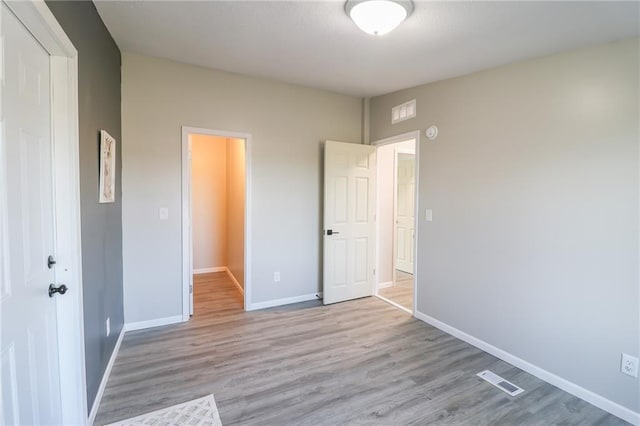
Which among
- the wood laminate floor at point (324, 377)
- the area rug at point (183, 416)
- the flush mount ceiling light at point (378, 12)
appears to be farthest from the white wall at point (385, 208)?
the area rug at point (183, 416)

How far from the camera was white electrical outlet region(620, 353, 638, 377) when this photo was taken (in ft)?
6.73

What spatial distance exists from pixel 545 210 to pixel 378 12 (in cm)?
192

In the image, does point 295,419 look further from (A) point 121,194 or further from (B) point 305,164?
(B) point 305,164

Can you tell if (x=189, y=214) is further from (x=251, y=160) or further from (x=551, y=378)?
(x=551, y=378)

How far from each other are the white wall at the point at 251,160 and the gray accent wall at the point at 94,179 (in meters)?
0.34

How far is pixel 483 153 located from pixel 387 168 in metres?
1.77

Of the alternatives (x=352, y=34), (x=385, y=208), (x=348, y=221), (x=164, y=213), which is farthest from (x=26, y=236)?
(x=385, y=208)

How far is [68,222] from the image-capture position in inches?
64.5

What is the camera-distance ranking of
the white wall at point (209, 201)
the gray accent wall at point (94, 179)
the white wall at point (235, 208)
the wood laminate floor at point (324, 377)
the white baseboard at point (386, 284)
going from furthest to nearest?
1. the white wall at point (209, 201)
2. the white baseboard at point (386, 284)
3. the white wall at point (235, 208)
4. the wood laminate floor at point (324, 377)
5. the gray accent wall at point (94, 179)

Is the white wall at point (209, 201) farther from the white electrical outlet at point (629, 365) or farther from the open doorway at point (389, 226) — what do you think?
the white electrical outlet at point (629, 365)

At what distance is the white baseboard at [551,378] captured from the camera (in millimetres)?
2089

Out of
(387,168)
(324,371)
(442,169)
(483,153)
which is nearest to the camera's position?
(324,371)

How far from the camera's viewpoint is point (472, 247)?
3.02 metres

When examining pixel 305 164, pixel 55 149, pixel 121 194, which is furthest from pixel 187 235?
pixel 55 149
